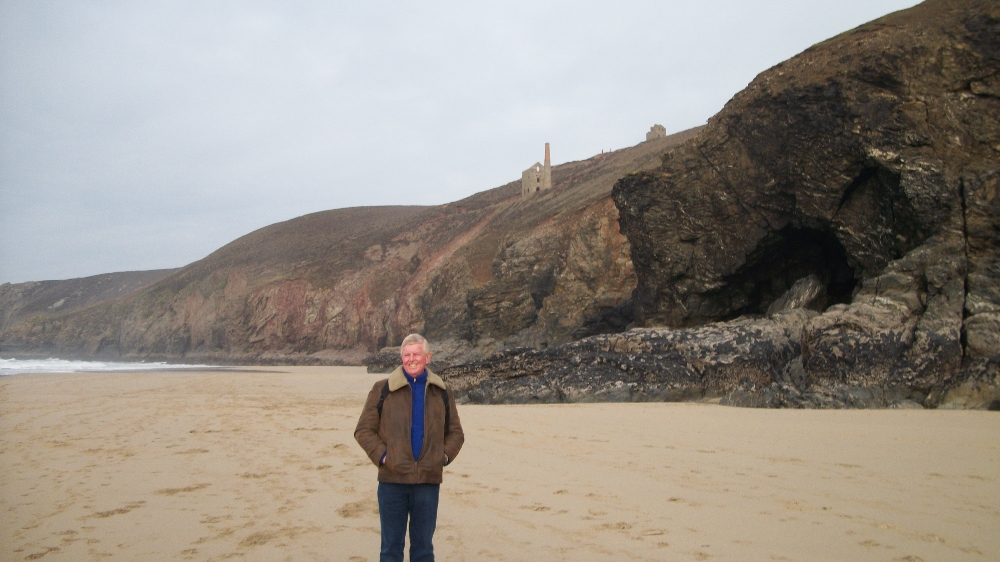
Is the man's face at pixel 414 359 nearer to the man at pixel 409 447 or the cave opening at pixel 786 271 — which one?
the man at pixel 409 447

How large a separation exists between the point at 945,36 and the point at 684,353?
8.15 metres

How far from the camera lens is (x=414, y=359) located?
361cm

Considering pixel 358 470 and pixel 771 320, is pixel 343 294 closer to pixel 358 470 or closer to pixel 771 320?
pixel 771 320

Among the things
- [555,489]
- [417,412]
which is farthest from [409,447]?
[555,489]

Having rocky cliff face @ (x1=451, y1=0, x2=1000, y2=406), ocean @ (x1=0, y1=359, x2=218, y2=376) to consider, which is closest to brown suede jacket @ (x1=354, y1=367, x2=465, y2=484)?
rocky cliff face @ (x1=451, y1=0, x2=1000, y2=406)

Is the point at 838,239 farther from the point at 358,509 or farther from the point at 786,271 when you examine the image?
the point at 358,509

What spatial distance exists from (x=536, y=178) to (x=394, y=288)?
15588 millimetres

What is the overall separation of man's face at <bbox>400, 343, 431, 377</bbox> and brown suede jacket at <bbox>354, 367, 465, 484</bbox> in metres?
0.05

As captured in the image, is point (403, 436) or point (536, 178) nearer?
point (403, 436)

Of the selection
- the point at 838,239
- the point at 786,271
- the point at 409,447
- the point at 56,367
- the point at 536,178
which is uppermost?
the point at 536,178

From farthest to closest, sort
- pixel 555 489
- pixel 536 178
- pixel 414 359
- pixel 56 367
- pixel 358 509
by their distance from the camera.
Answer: pixel 536 178, pixel 56 367, pixel 555 489, pixel 358 509, pixel 414 359

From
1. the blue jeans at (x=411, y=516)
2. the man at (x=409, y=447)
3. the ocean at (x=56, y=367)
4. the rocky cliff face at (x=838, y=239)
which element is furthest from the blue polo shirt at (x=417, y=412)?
the ocean at (x=56, y=367)

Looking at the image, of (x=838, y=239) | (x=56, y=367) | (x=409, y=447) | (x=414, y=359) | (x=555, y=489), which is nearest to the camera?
(x=409, y=447)

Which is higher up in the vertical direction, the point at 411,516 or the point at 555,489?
the point at 411,516
